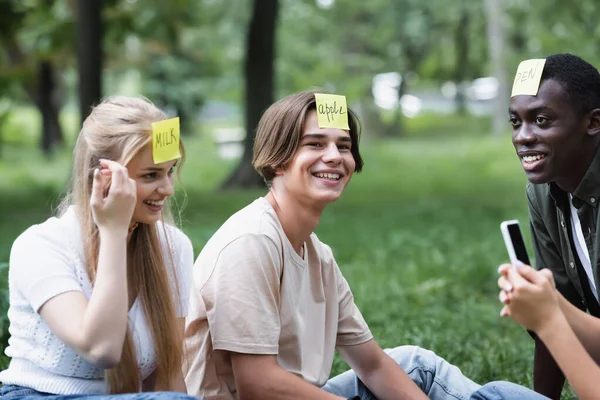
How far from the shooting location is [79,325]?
2.38 m

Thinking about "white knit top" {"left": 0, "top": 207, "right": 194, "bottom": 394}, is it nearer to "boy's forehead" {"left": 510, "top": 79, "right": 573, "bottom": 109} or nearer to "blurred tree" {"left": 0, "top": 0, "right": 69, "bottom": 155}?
"boy's forehead" {"left": 510, "top": 79, "right": 573, "bottom": 109}

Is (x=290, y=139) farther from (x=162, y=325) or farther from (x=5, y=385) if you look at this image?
(x=5, y=385)

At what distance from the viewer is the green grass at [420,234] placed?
466 centimetres

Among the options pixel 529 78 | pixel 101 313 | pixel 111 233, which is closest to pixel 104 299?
pixel 101 313

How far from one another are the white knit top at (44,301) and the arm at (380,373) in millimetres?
760

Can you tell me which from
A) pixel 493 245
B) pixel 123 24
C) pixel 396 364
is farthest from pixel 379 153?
pixel 396 364

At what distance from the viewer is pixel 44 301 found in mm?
2436

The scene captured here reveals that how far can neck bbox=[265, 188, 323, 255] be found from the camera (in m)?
2.79

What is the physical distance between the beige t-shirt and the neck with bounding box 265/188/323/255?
43 millimetres

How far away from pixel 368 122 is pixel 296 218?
21.6 m

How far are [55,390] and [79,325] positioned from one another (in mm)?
234

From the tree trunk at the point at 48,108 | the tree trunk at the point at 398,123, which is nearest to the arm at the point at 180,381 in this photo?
the tree trunk at the point at 48,108

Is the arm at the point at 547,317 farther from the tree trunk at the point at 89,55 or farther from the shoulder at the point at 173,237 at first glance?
the tree trunk at the point at 89,55

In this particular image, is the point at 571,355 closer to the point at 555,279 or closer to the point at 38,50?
the point at 555,279
